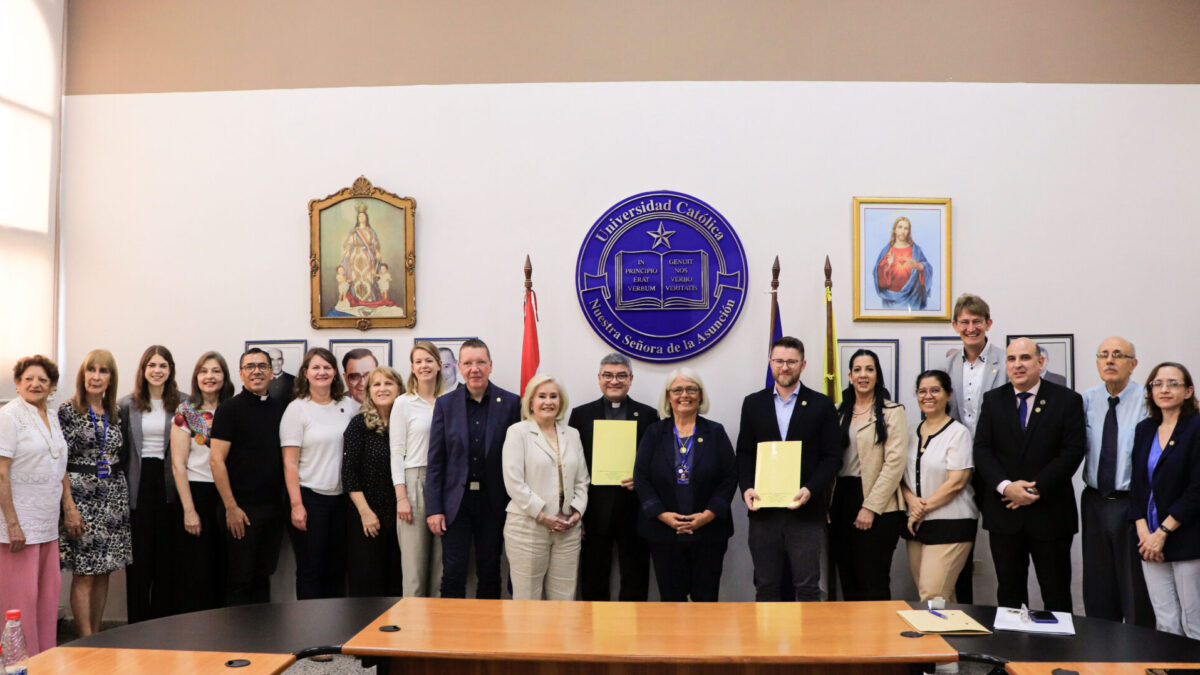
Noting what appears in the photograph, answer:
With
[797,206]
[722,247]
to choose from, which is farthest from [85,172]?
[797,206]

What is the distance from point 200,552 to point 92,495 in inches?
25.6

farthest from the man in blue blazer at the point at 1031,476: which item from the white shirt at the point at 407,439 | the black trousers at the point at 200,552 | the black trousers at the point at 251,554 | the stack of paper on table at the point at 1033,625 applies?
the black trousers at the point at 200,552

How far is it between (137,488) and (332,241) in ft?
5.79

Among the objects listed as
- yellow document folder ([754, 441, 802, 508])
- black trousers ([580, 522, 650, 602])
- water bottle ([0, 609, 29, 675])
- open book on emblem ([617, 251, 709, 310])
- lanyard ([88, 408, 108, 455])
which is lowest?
black trousers ([580, 522, 650, 602])

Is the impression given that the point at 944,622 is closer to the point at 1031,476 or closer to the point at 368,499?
the point at 1031,476

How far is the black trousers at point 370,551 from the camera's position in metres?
4.67

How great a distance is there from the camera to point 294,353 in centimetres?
537

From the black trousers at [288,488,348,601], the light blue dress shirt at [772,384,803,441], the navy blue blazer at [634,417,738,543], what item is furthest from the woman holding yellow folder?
the black trousers at [288,488,348,601]

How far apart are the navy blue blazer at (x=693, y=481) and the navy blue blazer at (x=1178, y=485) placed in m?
1.80

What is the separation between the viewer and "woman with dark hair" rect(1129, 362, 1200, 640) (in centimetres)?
372

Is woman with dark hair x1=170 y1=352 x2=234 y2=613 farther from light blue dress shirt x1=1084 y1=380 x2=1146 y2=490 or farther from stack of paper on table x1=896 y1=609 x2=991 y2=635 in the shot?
light blue dress shirt x1=1084 y1=380 x2=1146 y2=490

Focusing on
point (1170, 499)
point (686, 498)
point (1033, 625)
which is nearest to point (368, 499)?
point (686, 498)

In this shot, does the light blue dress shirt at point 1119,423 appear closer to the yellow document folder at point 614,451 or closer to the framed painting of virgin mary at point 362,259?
the yellow document folder at point 614,451

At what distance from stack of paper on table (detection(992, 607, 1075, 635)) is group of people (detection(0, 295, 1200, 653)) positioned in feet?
4.30
